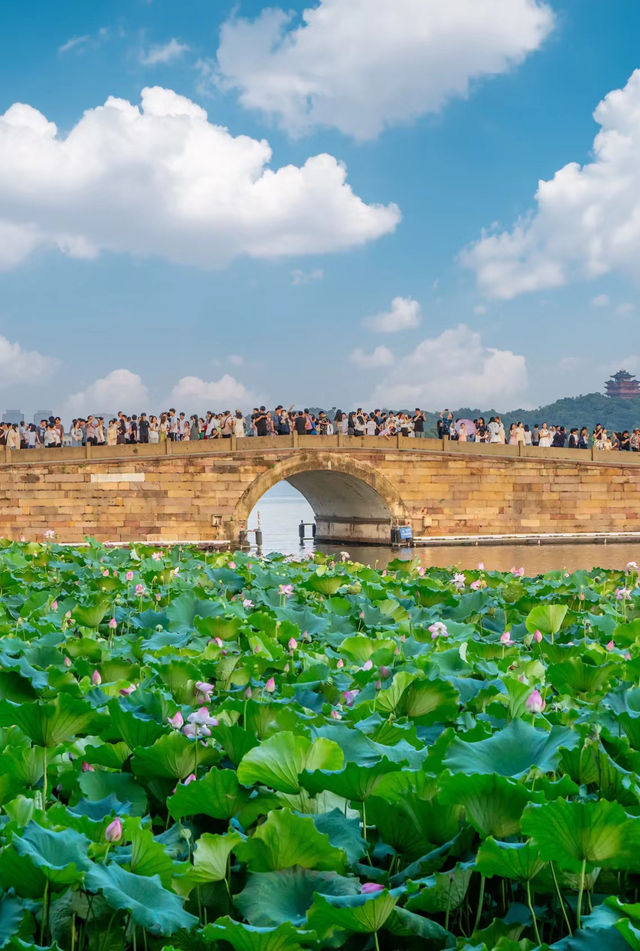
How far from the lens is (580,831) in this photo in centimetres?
144

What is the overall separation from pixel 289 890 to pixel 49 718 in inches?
31.5

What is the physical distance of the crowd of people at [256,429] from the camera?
2861 cm

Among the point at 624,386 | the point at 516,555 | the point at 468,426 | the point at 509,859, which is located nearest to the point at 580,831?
the point at 509,859

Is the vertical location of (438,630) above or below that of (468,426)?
below

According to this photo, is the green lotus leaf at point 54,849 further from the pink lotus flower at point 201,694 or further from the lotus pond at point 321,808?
the pink lotus flower at point 201,694

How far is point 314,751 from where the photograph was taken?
5.84ft

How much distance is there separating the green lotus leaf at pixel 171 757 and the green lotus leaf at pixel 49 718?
0.86 ft

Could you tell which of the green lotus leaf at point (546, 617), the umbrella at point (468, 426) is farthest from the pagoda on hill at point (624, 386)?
the green lotus leaf at point (546, 617)

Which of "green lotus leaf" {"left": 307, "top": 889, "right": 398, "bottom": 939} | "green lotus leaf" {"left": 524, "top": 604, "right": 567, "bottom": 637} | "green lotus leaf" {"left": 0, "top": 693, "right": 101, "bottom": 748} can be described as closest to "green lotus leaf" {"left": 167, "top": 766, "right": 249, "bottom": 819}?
"green lotus leaf" {"left": 307, "top": 889, "right": 398, "bottom": 939}

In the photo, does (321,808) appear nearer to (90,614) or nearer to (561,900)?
(561,900)

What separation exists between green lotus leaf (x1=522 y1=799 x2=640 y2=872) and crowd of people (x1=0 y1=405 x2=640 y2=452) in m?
26.9

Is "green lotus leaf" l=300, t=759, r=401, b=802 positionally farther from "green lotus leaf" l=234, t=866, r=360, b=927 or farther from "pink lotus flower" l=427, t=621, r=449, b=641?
"pink lotus flower" l=427, t=621, r=449, b=641

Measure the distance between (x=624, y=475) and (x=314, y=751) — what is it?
31859mm

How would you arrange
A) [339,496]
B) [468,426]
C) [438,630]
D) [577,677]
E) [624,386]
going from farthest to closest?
[624,386]
[468,426]
[339,496]
[438,630]
[577,677]
